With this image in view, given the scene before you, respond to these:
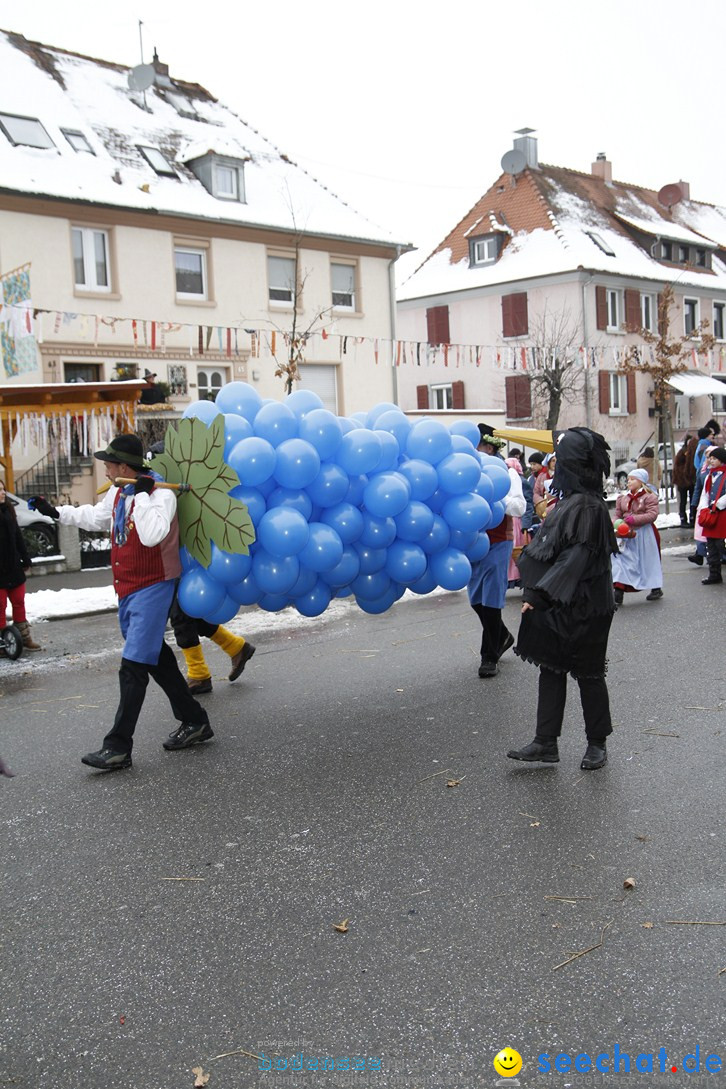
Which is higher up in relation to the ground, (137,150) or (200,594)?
(137,150)

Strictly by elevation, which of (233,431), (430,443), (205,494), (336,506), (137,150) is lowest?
(336,506)

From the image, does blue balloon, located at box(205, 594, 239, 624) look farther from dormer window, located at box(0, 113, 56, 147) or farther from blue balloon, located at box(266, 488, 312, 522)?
dormer window, located at box(0, 113, 56, 147)

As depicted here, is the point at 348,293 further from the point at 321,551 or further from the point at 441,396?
the point at 321,551

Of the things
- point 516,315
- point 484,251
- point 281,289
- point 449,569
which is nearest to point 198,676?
point 449,569

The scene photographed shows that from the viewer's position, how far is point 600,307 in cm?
3547

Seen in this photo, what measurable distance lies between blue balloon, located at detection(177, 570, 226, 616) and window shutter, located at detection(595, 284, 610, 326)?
32.4 m

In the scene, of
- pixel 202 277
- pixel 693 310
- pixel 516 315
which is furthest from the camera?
pixel 693 310

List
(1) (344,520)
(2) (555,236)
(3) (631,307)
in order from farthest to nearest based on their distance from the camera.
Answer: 1. (3) (631,307)
2. (2) (555,236)
3. (1) (344,520)

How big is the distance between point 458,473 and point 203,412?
172 cm

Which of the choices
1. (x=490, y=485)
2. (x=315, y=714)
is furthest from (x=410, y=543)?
(x=315, y=714)

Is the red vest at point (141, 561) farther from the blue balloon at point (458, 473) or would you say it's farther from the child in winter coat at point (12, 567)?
the child in winter coat at point (12, 567)

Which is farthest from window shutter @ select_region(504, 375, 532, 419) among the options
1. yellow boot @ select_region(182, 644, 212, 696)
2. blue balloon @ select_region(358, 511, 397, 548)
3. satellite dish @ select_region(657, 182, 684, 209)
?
blue balloon @ select_region(358, 511, 397, 548)

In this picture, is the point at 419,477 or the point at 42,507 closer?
the point at 42,507

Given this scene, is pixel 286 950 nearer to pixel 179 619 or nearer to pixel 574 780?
pixel 574 780
